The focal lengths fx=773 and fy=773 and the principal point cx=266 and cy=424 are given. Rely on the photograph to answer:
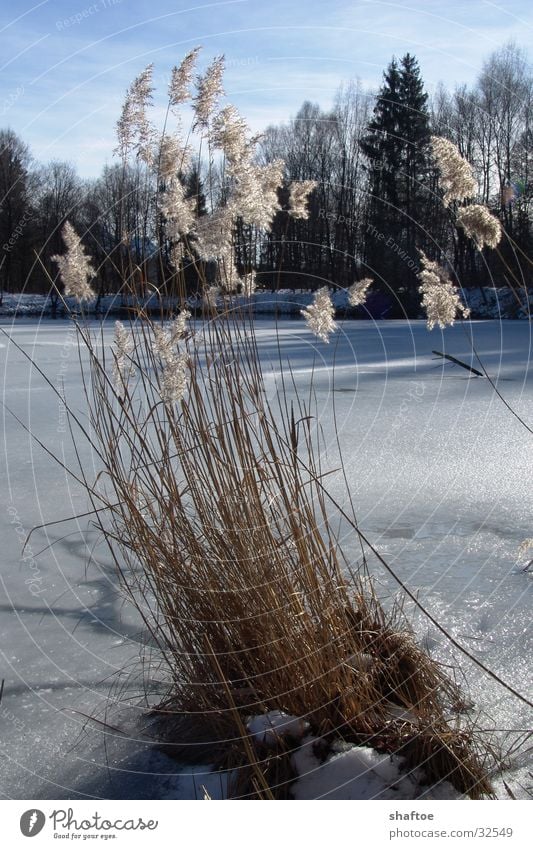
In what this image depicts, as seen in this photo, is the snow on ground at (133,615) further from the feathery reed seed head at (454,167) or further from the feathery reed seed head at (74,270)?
the feathery reed seed head at (454,167)

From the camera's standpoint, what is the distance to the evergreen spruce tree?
389cm

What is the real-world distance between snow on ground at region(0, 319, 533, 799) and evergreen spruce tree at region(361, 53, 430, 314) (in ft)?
3.13

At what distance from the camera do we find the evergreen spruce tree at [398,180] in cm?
389

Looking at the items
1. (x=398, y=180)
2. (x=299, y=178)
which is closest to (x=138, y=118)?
(x=299, y=178)

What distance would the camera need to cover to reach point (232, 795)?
149cm

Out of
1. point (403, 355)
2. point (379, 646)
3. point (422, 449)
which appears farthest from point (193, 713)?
point (403, 355)

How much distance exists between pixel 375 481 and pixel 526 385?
3762 millimetres

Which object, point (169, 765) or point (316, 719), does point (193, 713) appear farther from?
point (316, 719)
